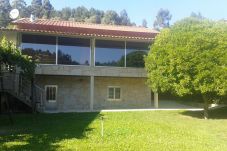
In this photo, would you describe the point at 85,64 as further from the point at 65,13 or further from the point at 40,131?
the point at 65,13

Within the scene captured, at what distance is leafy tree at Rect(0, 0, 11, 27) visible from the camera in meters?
71.4

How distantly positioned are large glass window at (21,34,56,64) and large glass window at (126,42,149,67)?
5.25 metres

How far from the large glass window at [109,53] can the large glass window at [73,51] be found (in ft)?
2.43

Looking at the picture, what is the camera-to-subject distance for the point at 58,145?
12586mm

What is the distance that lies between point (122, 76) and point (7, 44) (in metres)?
8.47

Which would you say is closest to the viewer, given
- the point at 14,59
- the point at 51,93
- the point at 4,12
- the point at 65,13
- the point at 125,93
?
the point at 14,59

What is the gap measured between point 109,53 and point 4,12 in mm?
60156

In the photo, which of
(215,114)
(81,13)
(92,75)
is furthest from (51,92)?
(81,13)

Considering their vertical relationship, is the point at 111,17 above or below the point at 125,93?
above

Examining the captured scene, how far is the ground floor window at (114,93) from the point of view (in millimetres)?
28375

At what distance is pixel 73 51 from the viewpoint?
1047 inches

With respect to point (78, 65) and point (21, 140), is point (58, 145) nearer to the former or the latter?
point (21, 140)

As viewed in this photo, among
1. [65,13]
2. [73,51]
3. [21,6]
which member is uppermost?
[21,6]

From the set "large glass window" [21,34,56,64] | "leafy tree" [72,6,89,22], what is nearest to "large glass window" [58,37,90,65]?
"large glass window" [21,34,56,64]
